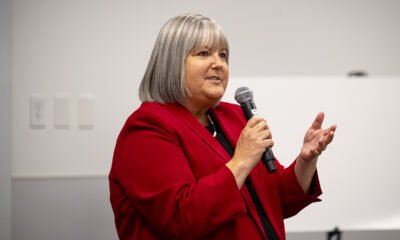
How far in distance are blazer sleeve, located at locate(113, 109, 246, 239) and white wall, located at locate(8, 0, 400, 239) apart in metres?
1.05

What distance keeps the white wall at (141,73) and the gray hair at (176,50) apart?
0.85m

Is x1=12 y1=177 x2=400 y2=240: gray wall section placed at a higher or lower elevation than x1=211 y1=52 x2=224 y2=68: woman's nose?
lower

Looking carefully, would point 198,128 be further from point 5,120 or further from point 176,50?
point 5,120

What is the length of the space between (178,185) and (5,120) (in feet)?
4.62

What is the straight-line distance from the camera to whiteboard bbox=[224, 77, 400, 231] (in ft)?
7.57

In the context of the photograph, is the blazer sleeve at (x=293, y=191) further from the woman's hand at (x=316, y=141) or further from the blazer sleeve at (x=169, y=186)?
the blazer sleeve at (x=169, y=186)

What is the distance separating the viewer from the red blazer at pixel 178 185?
1.27m

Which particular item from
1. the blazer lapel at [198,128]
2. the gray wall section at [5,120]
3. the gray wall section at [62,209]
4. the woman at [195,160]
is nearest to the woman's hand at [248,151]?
the woman at [195,160]

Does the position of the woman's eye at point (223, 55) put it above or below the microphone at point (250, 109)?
above

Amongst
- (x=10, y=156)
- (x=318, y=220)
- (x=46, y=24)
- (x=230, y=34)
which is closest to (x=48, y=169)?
(x=10, y=156)

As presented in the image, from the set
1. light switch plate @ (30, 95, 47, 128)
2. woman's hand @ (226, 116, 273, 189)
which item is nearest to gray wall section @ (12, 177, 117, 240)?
light switch plate @ (30, 95, 47, 128)

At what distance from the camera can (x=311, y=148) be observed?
1562mm

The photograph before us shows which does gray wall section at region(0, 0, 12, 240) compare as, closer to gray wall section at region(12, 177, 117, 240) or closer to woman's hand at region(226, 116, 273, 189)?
gray wall section at region(12, 177, 117, 240)

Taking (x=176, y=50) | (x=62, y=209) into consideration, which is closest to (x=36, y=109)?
(x=62, y=209)
